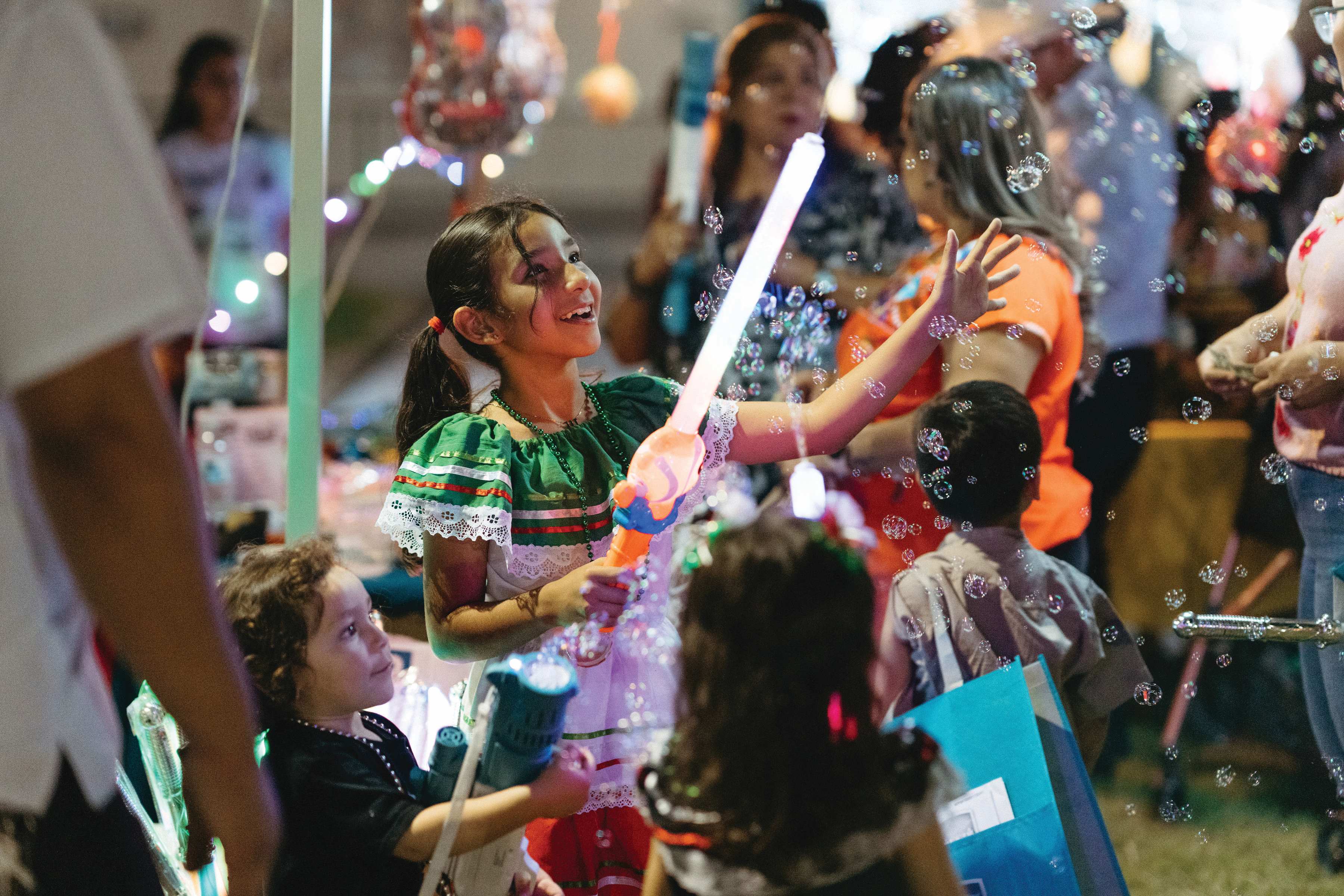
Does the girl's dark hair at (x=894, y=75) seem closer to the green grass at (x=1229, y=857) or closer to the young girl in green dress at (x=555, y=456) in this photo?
the young girl in green dress at (x=555, y=456)

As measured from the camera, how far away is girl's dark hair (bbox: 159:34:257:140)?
3.41 metres

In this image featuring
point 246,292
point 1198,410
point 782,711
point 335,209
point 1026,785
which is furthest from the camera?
point 246,292

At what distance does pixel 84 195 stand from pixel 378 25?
866 cm

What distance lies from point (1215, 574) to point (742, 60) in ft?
4.49

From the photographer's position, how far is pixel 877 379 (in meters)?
1.36

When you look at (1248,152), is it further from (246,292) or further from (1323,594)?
(246,292)

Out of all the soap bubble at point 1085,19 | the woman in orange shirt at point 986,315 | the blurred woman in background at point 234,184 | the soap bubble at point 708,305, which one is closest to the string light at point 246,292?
the blurred woman in background at point 234,184

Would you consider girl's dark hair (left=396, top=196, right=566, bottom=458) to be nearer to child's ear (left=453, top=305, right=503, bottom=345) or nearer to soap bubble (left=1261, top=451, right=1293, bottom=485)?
child's ear (left=453, top=305, right=503, bottom=345)

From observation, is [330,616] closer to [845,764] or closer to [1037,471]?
[845,764]

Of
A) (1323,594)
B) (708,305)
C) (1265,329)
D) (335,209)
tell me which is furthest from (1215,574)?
(335,209)

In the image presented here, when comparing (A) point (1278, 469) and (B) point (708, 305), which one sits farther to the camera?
(B) point (708, 305)

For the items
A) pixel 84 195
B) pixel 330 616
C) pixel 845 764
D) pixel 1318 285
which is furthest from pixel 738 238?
pixel 84 195

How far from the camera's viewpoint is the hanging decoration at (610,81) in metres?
5.73

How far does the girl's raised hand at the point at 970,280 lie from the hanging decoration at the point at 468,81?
249 cm
